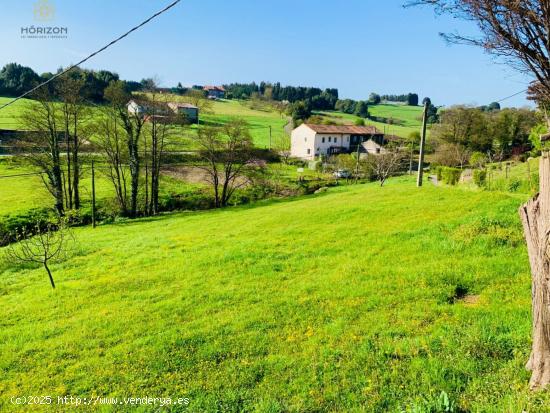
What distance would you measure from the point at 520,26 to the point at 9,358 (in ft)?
33.9

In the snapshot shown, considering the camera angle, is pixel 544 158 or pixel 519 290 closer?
pixel 544 158

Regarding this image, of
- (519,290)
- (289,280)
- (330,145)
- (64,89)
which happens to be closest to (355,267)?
(289,280)

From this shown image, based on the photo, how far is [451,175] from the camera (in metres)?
29.2

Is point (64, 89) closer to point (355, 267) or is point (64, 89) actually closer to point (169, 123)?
point (169, 123)

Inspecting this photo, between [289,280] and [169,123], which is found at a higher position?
[169,123]

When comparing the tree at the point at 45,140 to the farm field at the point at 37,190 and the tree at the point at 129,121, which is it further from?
the tree at the point at 129,121

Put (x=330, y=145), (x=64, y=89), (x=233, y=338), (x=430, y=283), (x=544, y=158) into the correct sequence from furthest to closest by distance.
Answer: (x=330, y=145)
(x=64, y=89)
(x=430, y=283)
(x=233, y=338)
(x=544, y=158)

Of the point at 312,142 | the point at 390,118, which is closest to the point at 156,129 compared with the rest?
the point at 312,142

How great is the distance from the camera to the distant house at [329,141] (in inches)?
2574

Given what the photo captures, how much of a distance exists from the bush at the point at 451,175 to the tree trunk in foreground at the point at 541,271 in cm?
2592

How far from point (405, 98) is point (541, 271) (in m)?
167

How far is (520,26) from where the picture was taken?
4980mm

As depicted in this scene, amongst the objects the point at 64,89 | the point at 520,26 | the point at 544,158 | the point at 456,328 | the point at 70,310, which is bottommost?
the point at 70,310

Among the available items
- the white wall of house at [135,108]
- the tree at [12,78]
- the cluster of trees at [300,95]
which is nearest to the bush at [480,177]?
the white wall of house at [135,108]
